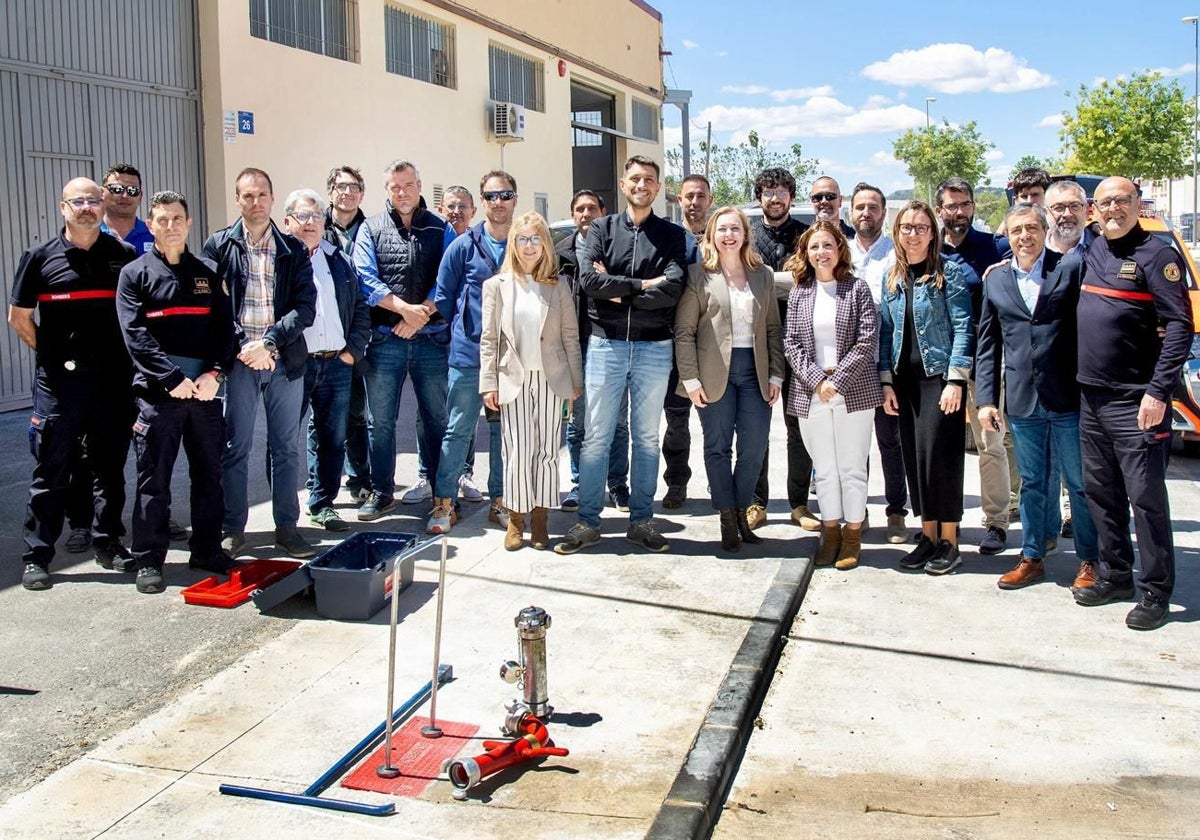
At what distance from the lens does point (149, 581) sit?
5.89 m

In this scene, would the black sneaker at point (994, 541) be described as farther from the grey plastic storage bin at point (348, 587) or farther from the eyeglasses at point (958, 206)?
the grey plastic storage bin at point (348, 587)

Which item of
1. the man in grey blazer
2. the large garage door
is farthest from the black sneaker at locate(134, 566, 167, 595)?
the large garage door

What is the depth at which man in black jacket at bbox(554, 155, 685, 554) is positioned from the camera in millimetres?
6539

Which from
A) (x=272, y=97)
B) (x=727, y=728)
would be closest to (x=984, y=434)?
(x=727, y=728)

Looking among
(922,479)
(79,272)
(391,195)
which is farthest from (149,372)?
(922,479)

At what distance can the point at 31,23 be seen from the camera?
11.1m

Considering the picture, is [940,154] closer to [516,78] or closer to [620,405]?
[516,78]

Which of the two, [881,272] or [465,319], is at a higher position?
[881,272]

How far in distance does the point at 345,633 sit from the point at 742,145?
4728 cm

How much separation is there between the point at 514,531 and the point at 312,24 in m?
11.3

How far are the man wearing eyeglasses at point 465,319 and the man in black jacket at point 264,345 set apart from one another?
2.93 ft

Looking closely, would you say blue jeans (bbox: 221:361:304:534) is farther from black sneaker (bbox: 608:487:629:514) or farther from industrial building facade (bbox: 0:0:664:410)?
industrial building facade (bbox: 0:0:664:410)

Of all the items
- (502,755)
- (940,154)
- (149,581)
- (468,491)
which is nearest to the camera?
(502,755)

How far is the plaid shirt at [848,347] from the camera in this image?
21.0 feet
